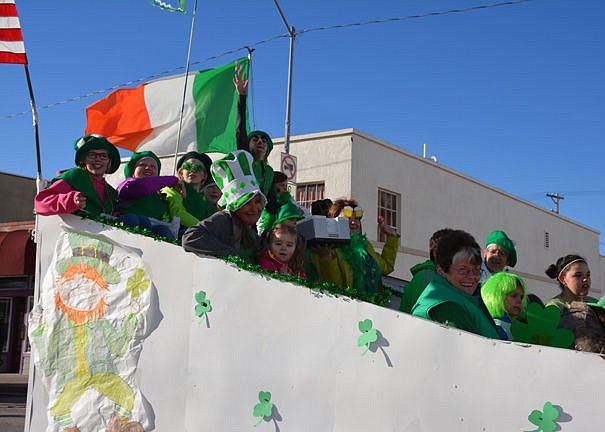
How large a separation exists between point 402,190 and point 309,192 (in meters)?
2.83

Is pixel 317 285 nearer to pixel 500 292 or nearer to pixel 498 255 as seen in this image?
pixel 500 292

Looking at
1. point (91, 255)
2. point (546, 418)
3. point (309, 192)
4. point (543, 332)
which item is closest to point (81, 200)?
point (91, 255)

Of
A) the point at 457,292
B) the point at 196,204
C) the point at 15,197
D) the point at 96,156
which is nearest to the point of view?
the point at 457,292

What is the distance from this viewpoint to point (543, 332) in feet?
9.05

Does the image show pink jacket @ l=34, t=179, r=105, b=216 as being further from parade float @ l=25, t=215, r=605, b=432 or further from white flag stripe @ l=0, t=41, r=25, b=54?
white flag stripe @ l=0, t=41, r=25, b=54

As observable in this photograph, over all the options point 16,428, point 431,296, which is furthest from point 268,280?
point 16,428

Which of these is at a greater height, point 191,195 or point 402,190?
point 402,190

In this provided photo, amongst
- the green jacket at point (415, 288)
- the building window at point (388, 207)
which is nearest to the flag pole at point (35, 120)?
the green jacket at point (415, 288)

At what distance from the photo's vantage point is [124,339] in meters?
3.54

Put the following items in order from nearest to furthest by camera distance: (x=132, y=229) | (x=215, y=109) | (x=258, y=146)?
1. (x=132, y=229)
2. (x=258, y=146)
3. (x=215, y=109)

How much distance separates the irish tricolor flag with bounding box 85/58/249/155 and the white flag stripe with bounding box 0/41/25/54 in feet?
13.9

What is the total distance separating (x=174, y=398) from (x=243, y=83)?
3533mm

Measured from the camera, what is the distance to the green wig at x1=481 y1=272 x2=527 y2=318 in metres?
3.46

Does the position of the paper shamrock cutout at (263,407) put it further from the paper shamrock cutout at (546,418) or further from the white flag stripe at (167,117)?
the white flag stripe at (167,117)
